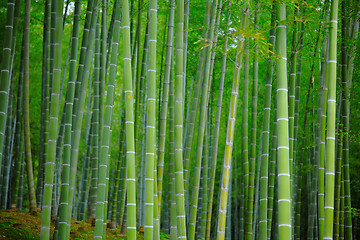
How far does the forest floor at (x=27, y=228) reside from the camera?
472 cm

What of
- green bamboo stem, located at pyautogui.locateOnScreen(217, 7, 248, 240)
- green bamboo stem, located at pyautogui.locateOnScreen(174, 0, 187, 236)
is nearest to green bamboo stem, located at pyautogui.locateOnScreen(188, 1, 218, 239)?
green bamboo stem, located at pyautogui.locateOnScreen(217, 7, 248, 240)

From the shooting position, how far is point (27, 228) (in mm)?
5059

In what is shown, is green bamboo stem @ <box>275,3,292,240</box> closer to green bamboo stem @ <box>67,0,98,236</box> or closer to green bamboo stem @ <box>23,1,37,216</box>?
green bamboo stem @ <box>67,0,98,236</box>

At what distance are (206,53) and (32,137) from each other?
682 cm

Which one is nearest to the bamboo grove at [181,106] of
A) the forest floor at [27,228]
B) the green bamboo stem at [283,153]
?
the green bamboo stem at [283,153]

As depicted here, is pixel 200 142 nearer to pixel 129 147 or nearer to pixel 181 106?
pixel 181 106

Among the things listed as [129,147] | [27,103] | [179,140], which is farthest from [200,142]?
[27,103]

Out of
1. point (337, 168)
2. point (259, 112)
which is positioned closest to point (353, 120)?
point (259, 112)

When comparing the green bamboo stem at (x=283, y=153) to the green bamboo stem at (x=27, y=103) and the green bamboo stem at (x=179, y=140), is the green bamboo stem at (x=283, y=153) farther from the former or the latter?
the green bamboo stem at (x=27, y=103)

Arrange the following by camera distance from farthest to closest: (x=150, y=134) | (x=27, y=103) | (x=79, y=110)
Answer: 1. (x=27, y=103)
2. (x=79, y=110)
3. (x=150, y=134)

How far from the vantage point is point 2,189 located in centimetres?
692

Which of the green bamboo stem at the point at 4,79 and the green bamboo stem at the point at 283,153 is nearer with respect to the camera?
the green bamboo stem at the point at 283,153

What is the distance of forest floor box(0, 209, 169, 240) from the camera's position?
4719 mm

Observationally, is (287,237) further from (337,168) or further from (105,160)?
(337,168)
